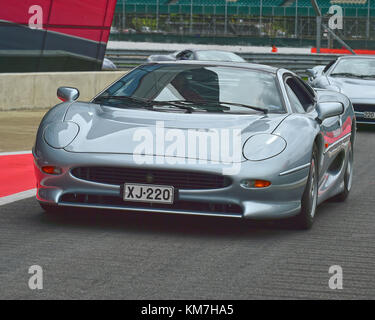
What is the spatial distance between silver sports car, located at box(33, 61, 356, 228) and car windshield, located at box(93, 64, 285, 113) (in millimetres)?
16

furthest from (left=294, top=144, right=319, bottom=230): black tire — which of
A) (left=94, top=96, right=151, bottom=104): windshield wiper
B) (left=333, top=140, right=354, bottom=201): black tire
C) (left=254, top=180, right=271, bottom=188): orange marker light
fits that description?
(left=333, top=140, right=354, bottom=201): black tire

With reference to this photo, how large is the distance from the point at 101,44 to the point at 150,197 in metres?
16.2

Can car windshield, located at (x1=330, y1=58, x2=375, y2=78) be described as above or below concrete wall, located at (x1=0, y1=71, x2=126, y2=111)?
above

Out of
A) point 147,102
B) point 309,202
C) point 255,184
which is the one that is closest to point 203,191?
point 255,184

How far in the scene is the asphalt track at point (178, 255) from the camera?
532 cm

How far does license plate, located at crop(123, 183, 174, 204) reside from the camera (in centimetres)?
689

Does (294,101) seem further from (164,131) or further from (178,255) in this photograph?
(178,255)

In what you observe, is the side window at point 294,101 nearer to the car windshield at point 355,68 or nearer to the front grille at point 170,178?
the front grille at point 170,178

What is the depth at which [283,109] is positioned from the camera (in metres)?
7.79

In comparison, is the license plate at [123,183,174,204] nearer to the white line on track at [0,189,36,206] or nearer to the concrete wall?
the white line on track at [0,189,36,206]

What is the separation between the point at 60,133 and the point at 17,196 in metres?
1.71

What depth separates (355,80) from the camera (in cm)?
1783
